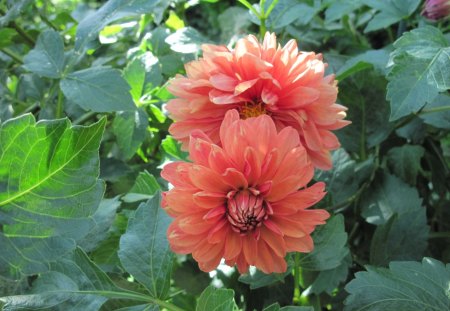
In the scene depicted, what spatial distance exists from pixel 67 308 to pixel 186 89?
0.27 metres

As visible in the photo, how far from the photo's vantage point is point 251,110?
66 centimetres

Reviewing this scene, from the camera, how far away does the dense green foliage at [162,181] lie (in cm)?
51

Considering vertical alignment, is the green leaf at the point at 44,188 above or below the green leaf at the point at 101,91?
above

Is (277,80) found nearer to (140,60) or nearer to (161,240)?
(161,240)

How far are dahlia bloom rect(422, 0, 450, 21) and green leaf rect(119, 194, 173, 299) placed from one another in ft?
1.69

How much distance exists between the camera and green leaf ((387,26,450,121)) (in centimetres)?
68

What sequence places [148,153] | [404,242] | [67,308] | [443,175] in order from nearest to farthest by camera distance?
[67,308] → [404,242] → [443,175] → [148,153]

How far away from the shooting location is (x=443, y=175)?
2.98 feet

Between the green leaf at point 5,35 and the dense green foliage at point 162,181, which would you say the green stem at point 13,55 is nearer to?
the dense green foliage at point 162,181

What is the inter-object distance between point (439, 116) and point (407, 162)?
0.08 metres

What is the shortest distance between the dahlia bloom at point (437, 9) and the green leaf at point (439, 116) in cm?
12

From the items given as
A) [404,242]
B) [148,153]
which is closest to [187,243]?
[404,242]

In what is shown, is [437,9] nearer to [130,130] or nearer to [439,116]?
[439,116]

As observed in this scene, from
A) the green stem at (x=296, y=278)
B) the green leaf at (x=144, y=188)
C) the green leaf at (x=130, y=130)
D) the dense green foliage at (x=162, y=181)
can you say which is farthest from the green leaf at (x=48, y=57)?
the green stem at (x=296, y=278)
